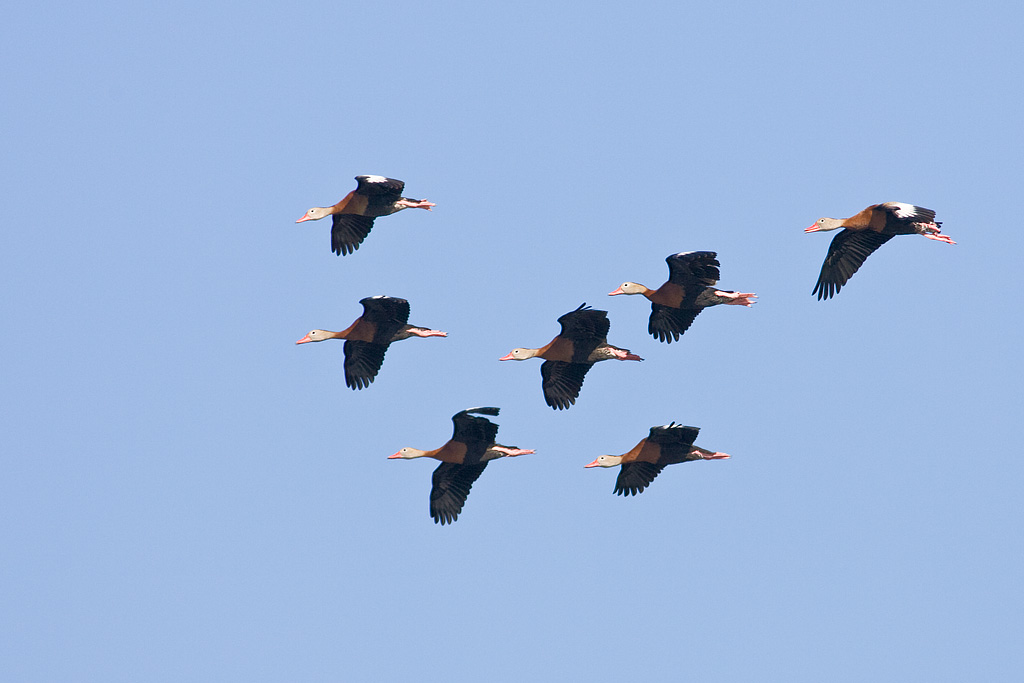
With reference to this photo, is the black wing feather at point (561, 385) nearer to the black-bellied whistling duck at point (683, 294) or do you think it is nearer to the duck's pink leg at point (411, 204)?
the black-bellied whistling duck at point (683, 294)

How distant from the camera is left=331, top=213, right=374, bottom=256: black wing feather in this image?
2998 cm

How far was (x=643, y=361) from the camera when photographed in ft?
93.5

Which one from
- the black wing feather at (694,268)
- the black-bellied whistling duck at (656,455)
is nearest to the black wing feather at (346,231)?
the black wing feather at (694,268)

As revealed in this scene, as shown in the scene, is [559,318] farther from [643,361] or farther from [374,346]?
[374,346]

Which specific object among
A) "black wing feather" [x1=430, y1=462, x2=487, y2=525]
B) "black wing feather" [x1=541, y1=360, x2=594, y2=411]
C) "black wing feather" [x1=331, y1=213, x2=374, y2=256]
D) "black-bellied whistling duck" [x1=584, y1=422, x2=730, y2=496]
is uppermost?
"black wing feather" [x1=331, y1=213, x2=374, y2=256]

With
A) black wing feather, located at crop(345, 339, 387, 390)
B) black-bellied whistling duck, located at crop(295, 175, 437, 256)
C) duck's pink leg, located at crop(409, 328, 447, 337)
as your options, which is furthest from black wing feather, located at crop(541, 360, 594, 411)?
black-bellied whistling duck, located at crop(295, 175, 437, 256)

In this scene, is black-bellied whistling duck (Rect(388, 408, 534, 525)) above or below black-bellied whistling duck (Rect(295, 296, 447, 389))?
below

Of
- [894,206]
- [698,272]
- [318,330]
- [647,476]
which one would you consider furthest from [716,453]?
[318,330]

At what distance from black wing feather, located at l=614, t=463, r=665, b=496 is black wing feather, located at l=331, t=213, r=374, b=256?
6338mm

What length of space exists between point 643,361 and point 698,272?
1.83 meters

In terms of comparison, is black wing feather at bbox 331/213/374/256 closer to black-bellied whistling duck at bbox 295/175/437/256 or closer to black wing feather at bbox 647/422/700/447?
black-bellied whistling duck at bbox 295/175/437/256

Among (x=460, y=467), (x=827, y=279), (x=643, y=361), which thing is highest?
(x=827, y=279)

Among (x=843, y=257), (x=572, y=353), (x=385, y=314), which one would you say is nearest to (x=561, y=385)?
(x=572, y=353)

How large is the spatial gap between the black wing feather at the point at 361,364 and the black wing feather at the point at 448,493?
2050mm
